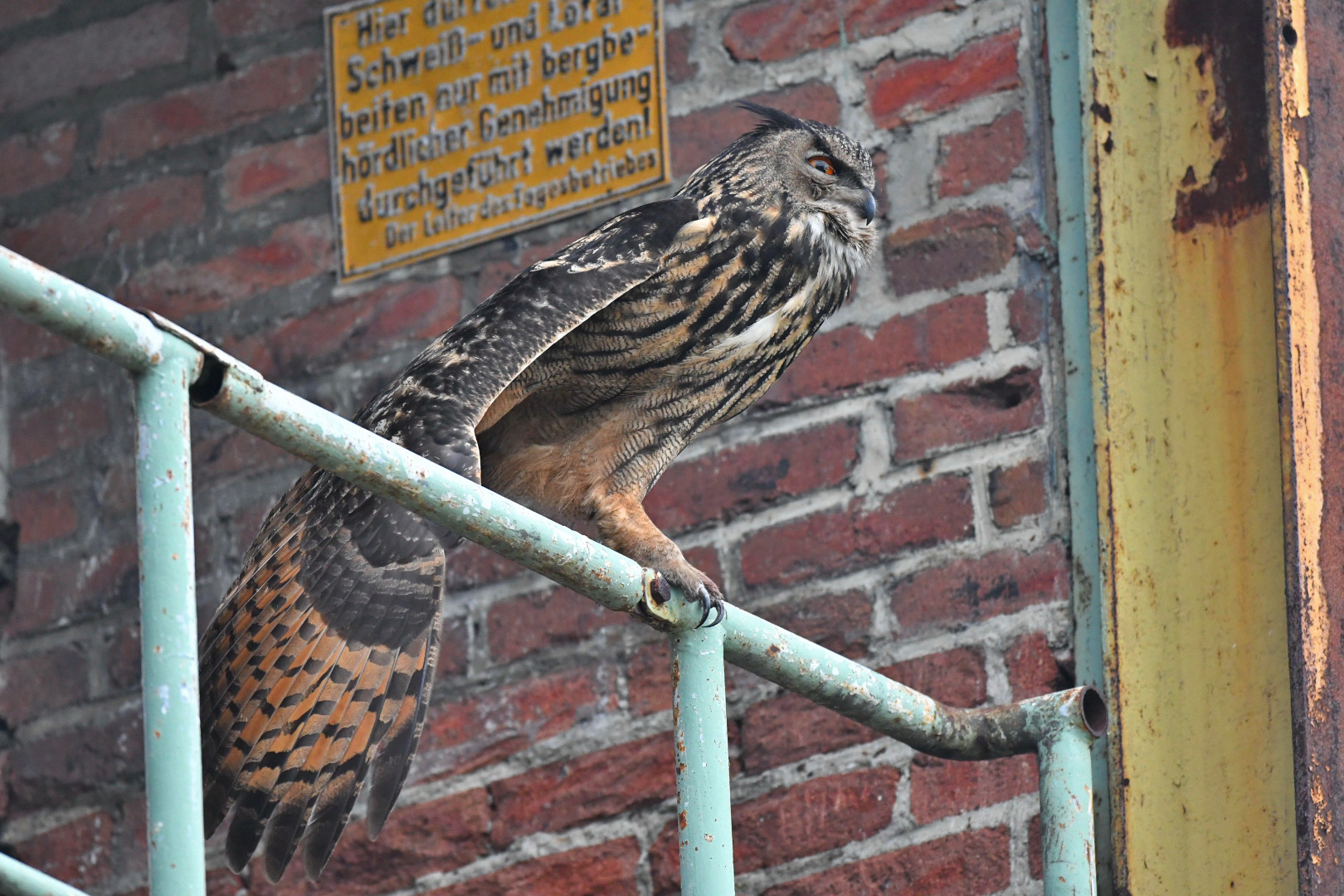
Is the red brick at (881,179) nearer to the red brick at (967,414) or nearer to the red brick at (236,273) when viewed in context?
the red brick at (967,414)

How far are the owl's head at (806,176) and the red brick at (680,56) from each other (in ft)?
1.15

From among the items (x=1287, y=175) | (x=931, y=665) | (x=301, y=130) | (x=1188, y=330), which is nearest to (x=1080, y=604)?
(x=931, y=665)

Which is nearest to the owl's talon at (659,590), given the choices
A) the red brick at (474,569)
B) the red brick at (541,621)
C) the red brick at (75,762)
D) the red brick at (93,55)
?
the red brick at (541,621)

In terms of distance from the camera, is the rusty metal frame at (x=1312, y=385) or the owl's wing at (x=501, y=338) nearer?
the owl's wing at (x=501, y=338)

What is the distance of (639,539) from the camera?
2281 millimetres

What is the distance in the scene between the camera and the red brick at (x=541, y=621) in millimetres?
2680

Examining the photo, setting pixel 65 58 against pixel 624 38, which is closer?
pixel 624 38

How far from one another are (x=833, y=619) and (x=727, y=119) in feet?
2.30

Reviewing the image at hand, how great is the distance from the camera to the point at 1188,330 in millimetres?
2424

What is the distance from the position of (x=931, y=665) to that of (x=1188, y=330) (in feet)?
1.58

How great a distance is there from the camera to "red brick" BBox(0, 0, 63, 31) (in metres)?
3.29

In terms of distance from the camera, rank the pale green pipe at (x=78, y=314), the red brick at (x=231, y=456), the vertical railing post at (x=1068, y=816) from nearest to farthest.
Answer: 1. the pale green pipe at (x=78, y=314)
2. the vertical railing post at (x=1068, y=816)
3. the red brick at (x=231, y=456)

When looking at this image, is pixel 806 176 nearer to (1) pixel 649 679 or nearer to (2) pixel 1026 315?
(2) pixel 1026 315

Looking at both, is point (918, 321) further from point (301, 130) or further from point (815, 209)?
point (301, 130)
